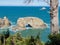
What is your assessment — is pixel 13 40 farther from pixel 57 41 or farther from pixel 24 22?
pixel 24 22

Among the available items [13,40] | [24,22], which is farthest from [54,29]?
[24,22]

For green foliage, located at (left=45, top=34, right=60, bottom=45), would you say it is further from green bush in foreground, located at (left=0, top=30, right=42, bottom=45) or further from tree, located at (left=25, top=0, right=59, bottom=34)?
tree, located at (left=25, top=0, right=59, bottom=34)

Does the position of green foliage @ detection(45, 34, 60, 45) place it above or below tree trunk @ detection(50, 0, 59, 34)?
below

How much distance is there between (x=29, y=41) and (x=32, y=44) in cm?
15

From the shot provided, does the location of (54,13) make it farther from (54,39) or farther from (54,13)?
(54,39)

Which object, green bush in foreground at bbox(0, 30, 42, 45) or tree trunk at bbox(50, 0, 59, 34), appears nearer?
green bush in foreground at bbox(0, 30, 42, 45)

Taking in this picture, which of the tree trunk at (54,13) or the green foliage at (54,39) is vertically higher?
the tree trunk at (54,13)

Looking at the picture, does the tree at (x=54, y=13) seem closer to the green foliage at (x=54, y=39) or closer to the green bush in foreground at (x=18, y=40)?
the green foliage at (x=54, y=39)

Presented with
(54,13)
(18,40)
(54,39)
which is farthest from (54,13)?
(18,40)

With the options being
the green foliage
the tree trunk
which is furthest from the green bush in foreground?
the tree trunk

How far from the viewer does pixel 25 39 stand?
5.64m

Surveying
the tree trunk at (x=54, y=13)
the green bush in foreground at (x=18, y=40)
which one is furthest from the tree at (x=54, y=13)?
the green bush in foreground at (x=18, y=40)

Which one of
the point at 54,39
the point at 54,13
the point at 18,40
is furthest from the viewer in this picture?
the point at 54,13

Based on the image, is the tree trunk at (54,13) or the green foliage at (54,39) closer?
the green foliage at (54,39)
